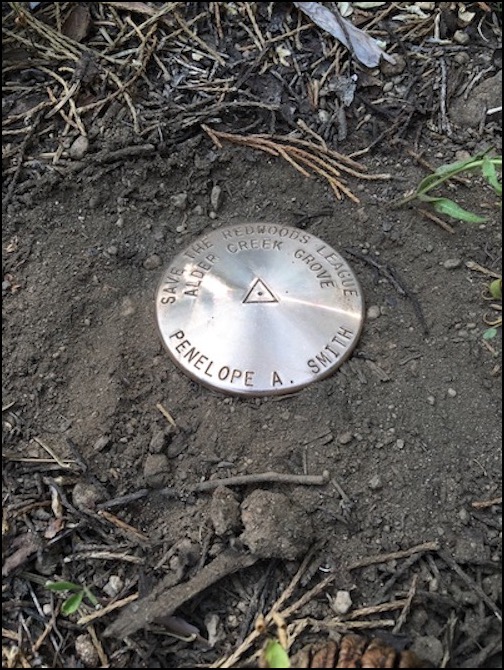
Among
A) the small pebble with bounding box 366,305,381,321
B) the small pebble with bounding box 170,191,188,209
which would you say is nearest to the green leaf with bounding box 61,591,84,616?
the small pebble with bounding box 366,305,381,321

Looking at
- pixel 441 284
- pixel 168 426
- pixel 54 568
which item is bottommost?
pixel 54 568

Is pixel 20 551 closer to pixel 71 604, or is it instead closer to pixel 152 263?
pixel 71 604

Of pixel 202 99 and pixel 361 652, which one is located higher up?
pixel 202 99

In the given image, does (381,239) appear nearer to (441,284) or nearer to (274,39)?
(441,284)

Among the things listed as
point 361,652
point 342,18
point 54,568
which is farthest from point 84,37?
point 361,652

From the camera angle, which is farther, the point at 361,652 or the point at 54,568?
the point at 54,568

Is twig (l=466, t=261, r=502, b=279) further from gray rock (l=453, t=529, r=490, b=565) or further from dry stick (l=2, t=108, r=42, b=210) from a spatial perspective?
dry stick (l=2, t=108, r=42, b=210)
